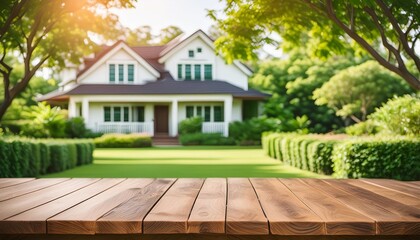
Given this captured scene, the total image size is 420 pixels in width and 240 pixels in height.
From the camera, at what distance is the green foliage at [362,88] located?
33.6 m

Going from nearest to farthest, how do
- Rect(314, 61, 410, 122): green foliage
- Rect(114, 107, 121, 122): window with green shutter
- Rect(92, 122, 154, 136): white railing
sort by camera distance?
Rect(314, 61, 410, 122): green foliage, Rect(92, 122, 154, 136): white railing, Rect(114, 107, 121, 122): window with green shutter

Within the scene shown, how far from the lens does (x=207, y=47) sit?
120ft

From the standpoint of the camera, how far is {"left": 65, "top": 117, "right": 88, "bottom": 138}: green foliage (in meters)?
32.8

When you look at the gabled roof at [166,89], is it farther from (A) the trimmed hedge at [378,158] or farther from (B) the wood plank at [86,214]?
(B) the wood plank at [86,214]

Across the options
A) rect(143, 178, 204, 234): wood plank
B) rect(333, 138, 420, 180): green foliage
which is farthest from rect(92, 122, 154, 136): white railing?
rect(143, 178, 204, 234): wood plank

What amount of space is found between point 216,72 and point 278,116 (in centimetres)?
553

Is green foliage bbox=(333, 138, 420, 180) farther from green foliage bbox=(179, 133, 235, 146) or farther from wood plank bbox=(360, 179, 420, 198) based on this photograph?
green foliage bbox=(179, 133, 235, 146)

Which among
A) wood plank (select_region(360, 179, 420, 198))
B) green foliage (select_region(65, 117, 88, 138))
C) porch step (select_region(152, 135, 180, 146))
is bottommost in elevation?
porch step (select_region(152, 135, 180, 146))

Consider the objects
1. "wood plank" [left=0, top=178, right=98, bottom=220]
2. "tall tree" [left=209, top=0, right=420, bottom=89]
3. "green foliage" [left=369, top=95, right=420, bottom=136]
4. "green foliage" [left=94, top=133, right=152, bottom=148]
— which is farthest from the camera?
"green foliage" [left=94, top=133, right=152, bottom=148]

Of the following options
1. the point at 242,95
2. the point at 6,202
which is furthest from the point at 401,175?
the point at 242,95

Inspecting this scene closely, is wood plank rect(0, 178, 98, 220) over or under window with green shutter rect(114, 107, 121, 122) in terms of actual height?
under

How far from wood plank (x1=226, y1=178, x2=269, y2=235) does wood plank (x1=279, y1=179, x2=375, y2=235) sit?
14.3 inches

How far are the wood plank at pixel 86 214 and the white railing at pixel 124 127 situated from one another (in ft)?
101

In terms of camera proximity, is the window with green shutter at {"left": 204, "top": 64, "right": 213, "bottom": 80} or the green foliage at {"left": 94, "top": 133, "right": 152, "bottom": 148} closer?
the green foliage at {"left": 94, "top": 133, "right": 152, "bottom": 148}
